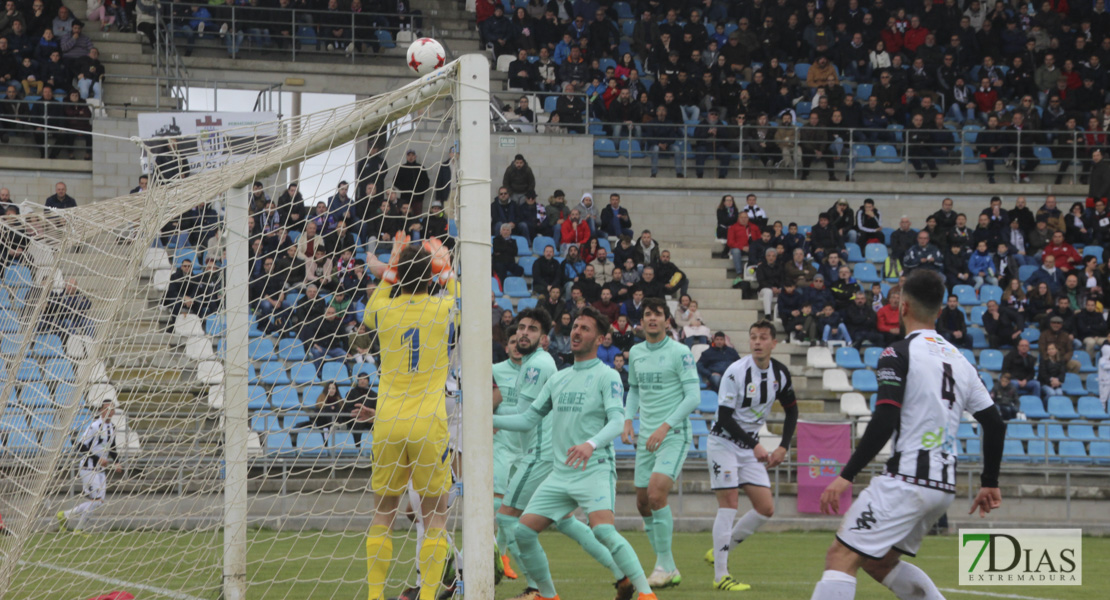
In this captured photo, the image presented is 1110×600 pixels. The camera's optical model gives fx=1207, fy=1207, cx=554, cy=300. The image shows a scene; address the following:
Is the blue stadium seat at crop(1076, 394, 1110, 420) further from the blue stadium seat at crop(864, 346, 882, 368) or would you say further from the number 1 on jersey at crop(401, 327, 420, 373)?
A: the number 1 on jersey at crop(401, 327, 420, 373)

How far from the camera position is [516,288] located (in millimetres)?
20781

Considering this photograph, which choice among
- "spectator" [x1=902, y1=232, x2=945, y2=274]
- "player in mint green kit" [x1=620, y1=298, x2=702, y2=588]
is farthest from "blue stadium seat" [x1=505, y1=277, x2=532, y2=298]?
"player in mint green kit" [x1=620, y1=298, x2=702, y2=588]

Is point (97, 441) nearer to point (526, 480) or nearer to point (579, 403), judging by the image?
→ point (526, 480)

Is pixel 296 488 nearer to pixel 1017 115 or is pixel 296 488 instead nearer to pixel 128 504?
pixel 128 504

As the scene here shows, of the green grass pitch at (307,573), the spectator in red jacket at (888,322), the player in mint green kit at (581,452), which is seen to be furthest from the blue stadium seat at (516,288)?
the player in mint green kit at (581,452)

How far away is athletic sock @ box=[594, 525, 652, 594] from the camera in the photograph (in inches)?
310

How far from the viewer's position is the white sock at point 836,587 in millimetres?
5699

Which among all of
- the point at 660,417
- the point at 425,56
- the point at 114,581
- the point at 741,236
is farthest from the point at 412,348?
the point at 741,236

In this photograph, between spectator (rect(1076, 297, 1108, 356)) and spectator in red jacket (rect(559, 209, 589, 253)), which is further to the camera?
spectator in red jacket (rect(559, 209, 589, 253))

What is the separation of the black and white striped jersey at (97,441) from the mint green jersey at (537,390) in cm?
307

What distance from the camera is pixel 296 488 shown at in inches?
456

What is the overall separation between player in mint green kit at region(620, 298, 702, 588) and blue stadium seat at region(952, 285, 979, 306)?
13.2m

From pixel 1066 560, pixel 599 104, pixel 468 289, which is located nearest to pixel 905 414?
pixel 468 289

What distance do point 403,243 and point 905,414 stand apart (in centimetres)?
314
